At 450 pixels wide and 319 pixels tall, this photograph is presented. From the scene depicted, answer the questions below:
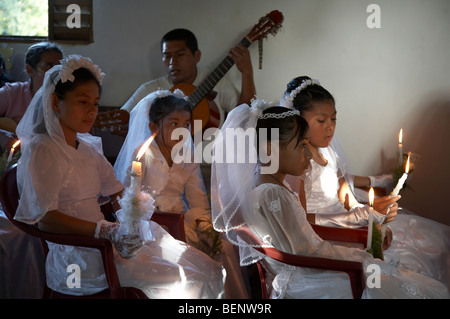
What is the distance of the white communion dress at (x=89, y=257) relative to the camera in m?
2.40

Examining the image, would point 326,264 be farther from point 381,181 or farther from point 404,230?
point 381,181

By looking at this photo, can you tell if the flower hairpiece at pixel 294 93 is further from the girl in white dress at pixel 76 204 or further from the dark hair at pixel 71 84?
the dark hair at pixel 71 84

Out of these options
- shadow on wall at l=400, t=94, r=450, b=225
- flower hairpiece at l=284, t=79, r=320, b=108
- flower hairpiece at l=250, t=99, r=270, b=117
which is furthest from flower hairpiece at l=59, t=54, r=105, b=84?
shadow on wall at l=400, t=94, r=450, b=225

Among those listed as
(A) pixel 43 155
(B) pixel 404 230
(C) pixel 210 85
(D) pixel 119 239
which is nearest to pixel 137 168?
(D) pixel 119 239

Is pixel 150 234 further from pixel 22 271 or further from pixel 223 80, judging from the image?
pixel 223 80

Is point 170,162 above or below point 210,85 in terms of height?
below

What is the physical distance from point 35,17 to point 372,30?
114 inches

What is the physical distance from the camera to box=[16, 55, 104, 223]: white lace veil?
235cm

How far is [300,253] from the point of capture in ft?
7.86

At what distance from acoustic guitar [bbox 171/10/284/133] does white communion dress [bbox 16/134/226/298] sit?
5.17 ft

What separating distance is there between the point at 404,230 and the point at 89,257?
2.02m

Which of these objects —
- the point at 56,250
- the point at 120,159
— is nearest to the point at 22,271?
the point at 56,250

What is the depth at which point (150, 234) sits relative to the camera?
7.90 ft

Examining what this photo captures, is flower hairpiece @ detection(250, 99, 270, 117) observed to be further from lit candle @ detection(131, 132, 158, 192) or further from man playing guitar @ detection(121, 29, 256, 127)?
man playing guitar @ detection(121, 29, 256, 127)
